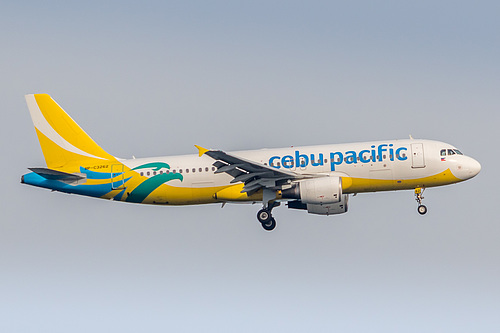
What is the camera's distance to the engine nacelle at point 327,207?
50469 millimetres

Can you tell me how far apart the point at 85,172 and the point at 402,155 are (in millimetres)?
20384

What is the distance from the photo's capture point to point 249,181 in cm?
4797

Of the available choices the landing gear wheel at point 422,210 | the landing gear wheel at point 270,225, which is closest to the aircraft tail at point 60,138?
the landing gear wheel at point 270,225

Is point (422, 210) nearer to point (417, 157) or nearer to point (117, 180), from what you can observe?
point (417, 157)

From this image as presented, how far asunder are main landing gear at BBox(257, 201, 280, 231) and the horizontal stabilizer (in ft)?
38.5

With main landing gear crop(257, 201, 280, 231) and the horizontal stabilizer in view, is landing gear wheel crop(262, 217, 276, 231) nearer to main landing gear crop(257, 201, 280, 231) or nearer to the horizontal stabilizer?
main landing gear crop(257, 201, 280, 231)

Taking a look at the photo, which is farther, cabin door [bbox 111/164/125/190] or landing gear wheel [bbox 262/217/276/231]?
landing gear wheel [bbox 262/217/276/231]

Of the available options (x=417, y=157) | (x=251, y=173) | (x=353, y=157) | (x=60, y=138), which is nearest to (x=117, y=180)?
(x=60, y=138)

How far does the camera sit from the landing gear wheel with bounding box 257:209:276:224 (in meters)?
50.0

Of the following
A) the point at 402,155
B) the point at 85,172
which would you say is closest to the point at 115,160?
the point at 85,172

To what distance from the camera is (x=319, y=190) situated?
4650 cm

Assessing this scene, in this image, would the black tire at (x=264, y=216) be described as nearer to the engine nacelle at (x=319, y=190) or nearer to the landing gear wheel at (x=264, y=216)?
the landing gear wheel at (x=264, y=216)

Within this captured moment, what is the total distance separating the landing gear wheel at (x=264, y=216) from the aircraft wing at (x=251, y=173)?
83.2 inches

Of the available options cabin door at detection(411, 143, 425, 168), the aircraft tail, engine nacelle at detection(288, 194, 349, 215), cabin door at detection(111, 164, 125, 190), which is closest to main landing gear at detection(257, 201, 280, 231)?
engine nacelle at detection(288, 194, 349, 215)
